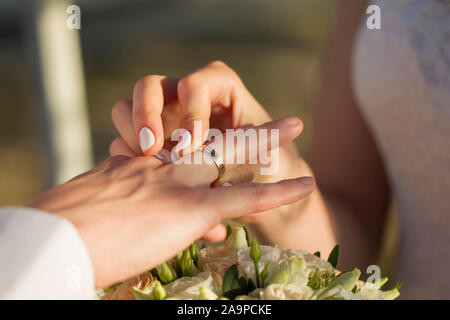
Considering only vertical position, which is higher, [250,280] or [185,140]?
[185,140]

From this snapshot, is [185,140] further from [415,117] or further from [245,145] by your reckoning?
[415,117]

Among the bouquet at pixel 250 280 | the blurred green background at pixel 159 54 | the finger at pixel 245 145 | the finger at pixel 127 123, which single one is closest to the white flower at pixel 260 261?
the bouquet at pixel 250 280

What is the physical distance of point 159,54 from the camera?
391 centimetres

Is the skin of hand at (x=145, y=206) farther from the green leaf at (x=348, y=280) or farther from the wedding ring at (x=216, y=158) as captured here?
the green leaf at (x=348, y=280)

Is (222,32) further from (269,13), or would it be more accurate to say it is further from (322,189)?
(322,189)

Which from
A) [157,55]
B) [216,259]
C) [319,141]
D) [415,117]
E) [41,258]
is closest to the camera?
[41,258]

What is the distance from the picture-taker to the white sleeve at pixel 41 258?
1.12 feet

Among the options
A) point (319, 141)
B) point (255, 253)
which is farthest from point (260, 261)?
point (319, 141)

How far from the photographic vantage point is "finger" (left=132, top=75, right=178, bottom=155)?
56 cm

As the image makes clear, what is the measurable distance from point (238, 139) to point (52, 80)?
1.24m

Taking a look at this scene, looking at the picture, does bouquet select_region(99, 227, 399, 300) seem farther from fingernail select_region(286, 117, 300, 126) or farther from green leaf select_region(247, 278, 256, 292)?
fingernail select_region(286, 117, 300, 126)

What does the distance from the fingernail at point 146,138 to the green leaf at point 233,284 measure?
0.70 ft

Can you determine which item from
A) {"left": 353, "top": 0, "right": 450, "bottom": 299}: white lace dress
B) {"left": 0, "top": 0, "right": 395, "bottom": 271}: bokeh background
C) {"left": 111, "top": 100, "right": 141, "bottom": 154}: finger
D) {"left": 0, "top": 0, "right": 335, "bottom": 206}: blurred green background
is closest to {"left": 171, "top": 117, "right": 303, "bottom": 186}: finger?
{"left": 111, "top": 100, "right": 141, "bottom": 154}: finger

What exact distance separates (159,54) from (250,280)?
3694 millimetres
